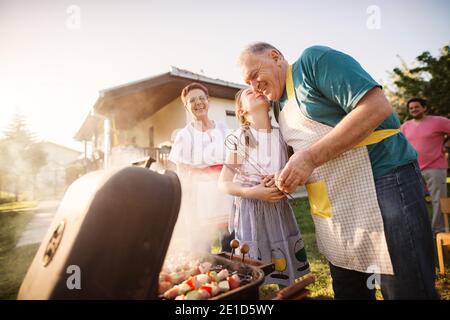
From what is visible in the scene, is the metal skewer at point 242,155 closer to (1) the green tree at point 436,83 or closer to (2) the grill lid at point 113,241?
(2) the grill lid at point 113,241

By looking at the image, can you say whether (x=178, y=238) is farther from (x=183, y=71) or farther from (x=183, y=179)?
(x=183, y=71)

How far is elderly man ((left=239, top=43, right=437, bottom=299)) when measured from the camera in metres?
1.36

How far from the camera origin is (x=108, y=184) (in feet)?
3.76

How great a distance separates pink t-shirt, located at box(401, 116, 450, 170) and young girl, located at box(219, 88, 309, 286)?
498cm

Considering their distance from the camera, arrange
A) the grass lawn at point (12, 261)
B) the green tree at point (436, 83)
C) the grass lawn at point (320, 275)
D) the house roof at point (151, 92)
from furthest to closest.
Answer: the green tree at point (436, 83), the house roof at point (151, 92), the grass lawn at point (12, 261), the grass lawn at point (320, 275)

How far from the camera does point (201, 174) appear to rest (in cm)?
335

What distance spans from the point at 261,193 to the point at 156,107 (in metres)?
11.1

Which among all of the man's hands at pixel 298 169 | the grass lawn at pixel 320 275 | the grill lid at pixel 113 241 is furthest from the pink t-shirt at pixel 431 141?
the grill lid at pixel 113 241

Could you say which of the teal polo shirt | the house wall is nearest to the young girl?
the teal polo shirt

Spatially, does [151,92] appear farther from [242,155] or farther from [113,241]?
[113,241]

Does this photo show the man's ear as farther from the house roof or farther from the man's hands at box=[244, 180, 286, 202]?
the house roof

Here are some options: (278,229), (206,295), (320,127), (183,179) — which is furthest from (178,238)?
(320,127)

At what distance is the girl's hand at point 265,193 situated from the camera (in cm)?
203
